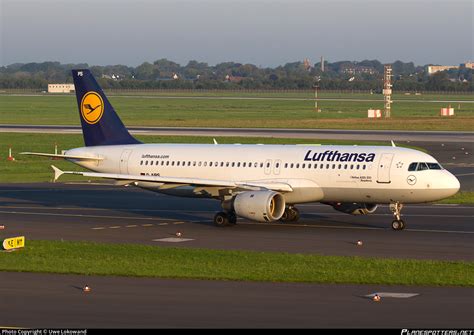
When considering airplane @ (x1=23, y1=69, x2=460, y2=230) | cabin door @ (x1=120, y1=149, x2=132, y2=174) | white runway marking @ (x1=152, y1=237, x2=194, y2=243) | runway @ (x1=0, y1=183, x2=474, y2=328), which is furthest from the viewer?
cabin door @ (x1=120, y1=149, x2=132, y2=174)

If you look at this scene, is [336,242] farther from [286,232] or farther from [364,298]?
[364,298]

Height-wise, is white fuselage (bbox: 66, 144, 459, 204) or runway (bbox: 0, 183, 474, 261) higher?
white fuselage (bbox: 66, 144, 459, 204)

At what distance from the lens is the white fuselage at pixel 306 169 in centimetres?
4584

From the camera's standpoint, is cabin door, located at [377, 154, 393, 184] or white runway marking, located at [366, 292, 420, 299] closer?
white runway marking, located at [366, 292, 420, 299]

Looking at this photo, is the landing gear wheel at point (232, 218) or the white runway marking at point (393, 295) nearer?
the white runway marking at point (393, 295)

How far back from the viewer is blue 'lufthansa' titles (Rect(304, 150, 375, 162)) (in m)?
46.8

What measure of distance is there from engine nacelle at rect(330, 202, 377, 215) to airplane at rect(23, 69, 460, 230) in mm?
46

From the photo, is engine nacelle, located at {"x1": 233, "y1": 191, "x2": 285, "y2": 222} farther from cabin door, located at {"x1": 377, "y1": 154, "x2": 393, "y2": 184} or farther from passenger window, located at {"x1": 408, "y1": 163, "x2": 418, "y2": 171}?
passenger window, located at {"x1": 408, "y1": 163, "x2": 418, "y2": 171}

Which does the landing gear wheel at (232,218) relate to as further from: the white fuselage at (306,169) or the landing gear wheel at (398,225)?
the landing gear wheel at (398,225)

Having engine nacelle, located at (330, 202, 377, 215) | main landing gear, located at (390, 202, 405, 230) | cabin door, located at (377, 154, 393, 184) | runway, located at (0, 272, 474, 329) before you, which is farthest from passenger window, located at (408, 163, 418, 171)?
runway, located at (0, 272, 474, 329)

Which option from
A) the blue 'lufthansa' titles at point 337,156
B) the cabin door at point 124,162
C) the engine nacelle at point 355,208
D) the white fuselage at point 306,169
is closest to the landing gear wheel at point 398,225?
the white fuselage at point 306,169

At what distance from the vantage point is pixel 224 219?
47562 mm

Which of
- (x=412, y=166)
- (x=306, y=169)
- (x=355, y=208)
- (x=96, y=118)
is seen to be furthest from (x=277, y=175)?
(x=96, y=118)

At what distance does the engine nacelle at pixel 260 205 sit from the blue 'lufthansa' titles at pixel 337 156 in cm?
268
